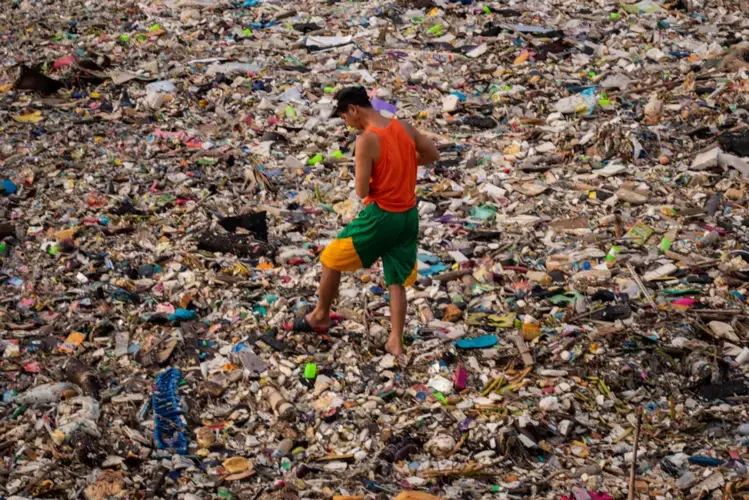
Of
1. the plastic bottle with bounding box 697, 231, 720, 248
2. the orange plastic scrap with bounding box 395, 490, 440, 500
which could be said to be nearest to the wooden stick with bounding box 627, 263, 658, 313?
the plastic bottle with bounding box 697, 231, 720, 248

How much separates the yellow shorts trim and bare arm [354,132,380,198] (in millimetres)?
429

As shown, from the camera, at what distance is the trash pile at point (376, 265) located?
424 centimetres

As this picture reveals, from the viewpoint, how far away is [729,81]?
27.6 ft

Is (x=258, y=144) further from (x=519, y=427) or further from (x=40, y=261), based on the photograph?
(x=519, y=427)

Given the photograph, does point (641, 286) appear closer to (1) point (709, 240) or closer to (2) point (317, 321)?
(1) point (709, 240)

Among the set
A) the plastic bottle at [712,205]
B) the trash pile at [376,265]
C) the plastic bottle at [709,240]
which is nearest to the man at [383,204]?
Answer: the trash pile at [376,265]

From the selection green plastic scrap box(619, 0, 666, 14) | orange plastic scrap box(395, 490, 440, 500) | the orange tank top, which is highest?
the orange tank top

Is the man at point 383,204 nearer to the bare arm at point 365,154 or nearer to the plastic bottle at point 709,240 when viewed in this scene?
the bare arm at point 365,154

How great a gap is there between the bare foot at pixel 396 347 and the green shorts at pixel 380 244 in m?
0.41

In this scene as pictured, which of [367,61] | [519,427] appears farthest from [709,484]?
[367,61]

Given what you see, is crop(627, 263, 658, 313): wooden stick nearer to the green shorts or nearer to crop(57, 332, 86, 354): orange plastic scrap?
the green shorts

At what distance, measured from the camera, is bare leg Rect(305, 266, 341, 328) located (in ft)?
15.8

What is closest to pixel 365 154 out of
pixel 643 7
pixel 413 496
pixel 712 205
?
pixel 413 496

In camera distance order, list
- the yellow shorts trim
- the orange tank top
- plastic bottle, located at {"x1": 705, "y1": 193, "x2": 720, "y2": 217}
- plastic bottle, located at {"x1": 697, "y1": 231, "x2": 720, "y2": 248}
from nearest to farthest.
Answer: the orange tank top < the yellow shorts trim < plastic bottle, located at {"x1": 697, "y1": 231, "x2": 720, "y2": 248} < plastic bottle, located at {"x1": 705, "y1": 193, "x2": 720, "y2": 217}
